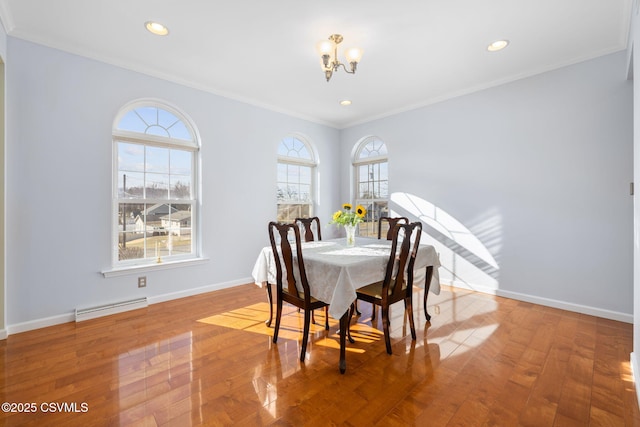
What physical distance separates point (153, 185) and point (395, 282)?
3.05m

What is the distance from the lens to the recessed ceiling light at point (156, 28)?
8.25 ft

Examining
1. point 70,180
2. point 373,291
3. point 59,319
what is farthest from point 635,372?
point 70,180

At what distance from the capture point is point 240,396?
177cm

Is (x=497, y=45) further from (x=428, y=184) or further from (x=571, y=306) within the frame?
(x=571, y=306)

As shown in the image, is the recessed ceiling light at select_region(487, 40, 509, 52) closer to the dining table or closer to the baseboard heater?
the dining table

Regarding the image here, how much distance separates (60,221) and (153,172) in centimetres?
105

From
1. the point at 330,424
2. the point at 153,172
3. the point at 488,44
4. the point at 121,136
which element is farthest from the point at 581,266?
the point at 121,136

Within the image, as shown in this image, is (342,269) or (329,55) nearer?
(342,269)

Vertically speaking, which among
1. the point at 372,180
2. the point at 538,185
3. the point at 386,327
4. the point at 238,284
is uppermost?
the point at 372,180

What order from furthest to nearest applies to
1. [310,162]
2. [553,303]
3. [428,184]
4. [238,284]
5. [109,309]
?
1. [310,162]
2. [428,184]
3. [238,284]
4. [553,303]
5. [109,309]

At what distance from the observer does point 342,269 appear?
2.02 m

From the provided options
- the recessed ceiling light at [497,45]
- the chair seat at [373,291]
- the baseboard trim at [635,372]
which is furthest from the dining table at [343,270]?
the recessed ceiling light at [497,45]

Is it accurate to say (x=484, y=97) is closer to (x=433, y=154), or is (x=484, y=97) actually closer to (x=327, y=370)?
(x=433, y=154)

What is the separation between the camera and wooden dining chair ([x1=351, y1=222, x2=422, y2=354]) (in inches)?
88.0
